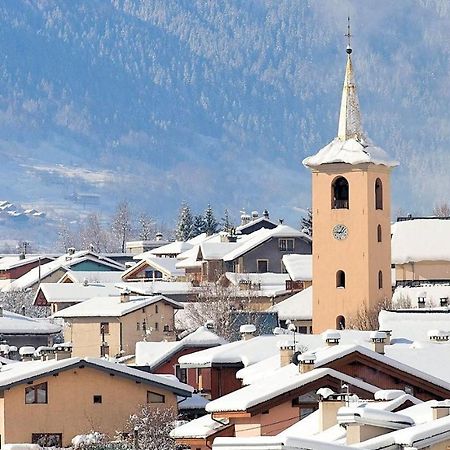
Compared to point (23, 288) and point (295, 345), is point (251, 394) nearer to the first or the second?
point (295, 345)

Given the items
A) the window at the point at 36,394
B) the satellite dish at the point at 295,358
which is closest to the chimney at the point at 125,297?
the window at the point at 36,394

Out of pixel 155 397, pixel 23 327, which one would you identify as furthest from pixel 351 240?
pixel 155 397

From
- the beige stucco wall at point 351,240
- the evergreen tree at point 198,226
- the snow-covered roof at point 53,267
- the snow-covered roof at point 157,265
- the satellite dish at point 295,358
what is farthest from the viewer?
the evergreen tree at point 198,226

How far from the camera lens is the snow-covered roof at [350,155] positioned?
86.4m

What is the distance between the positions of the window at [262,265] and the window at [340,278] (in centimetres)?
2383

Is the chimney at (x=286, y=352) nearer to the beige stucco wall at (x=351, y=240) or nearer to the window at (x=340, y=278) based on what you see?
the beige stucco wall at (x=351, y=240)

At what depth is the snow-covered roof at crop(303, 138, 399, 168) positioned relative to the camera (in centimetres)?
8638

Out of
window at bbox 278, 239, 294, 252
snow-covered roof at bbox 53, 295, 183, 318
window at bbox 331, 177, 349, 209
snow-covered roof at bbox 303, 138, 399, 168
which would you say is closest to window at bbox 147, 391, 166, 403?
snow-covered roof at bbox 303, 138, 399, 168

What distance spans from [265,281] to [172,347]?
1812 inches

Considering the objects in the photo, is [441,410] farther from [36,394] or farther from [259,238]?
[259,238]

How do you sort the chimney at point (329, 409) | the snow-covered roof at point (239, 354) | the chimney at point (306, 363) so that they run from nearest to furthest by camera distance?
the chimney at point (329, 409) < the chimney at point (306, 363) < the snow-covered roof at point (239, 354)

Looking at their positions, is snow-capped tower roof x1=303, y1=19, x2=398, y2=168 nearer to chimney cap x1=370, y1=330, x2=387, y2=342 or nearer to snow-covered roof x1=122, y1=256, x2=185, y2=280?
snow-covered roof x1=122, y1=256, x2=185, y2=280

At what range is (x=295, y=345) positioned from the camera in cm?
4225

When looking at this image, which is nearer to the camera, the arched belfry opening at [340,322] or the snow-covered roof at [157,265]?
the arched belfry opening at [340,322]
